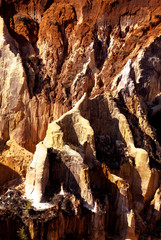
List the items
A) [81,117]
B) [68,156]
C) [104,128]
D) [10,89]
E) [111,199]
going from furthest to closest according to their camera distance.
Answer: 1. [10,89]
2. [104,128]
3. [81,117]
4. [111,199]
5. [68,156]

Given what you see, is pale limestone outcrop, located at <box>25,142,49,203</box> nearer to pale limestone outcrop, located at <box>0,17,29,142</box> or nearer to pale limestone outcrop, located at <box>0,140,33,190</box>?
pale limestone outcrop, located at <box>0,140,33,190</box>

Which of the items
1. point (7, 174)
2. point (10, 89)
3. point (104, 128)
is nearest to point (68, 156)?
point (104, 128)

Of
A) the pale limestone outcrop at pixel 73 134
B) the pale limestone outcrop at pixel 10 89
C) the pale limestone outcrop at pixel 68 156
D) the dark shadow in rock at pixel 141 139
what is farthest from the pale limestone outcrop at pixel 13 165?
the dark shadow in rock at pixel 141 139

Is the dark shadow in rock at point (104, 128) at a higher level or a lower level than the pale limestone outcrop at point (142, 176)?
higher

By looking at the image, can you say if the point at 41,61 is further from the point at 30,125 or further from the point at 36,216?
the point at 36,216

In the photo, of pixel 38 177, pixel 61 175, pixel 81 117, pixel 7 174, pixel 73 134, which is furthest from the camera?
pixel 7 174

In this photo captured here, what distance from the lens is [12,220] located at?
10.6 metres

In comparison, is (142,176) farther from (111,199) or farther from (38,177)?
(38,177)

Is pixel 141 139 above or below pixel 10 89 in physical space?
below

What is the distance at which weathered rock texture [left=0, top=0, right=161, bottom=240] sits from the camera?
11930mm

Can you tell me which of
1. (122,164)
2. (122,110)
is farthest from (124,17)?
(122,164)

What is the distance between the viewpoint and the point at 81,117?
15852 mm

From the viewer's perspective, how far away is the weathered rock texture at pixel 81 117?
1193cm

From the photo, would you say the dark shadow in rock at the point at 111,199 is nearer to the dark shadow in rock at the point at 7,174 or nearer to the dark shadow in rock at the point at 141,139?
the dark shadow in rock at the point at 141,139
